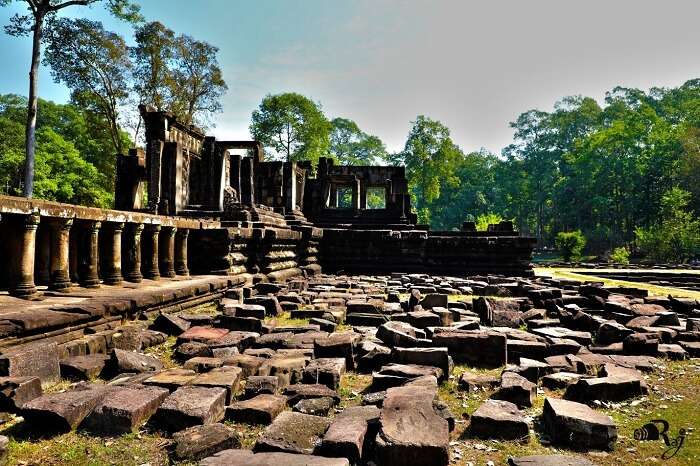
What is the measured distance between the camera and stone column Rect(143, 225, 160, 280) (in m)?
6.71

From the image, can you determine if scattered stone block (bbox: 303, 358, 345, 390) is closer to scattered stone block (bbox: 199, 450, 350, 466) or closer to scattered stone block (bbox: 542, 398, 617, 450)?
scattered stone block (bbox: 199, 450, 350, 466)

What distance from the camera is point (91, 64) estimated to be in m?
23.9

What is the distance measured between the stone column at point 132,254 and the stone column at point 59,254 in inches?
48.8

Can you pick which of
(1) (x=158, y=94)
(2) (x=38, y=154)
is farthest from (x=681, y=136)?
(2) (x=38, y=154)

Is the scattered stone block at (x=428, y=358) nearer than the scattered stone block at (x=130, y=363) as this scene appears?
No

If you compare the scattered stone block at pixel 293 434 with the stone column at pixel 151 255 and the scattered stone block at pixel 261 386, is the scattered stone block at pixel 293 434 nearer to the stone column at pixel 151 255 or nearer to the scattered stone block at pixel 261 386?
the scattered stone block at pixel 261 386

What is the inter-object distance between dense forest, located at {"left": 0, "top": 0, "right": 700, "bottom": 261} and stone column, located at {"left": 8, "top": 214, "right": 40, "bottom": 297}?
13.4 metres

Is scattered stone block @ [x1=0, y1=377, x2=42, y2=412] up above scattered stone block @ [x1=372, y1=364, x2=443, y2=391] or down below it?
above

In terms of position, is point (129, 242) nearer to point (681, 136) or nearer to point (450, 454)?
point (450, 454)

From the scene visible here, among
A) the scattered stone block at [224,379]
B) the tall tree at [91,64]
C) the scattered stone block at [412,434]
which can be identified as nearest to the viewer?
the scattered stone block at [412,434]

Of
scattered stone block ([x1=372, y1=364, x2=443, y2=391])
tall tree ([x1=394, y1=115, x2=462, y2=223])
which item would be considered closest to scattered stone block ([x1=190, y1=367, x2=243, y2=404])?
scattered stone block ([x1=372, y1=364, x2=443, y2=391])

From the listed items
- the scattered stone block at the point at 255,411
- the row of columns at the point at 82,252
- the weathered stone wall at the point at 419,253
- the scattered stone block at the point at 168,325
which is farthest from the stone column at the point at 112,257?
the weathered stone wall at the point at 419,253

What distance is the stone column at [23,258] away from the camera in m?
4.28

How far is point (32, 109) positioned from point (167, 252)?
12.0m
